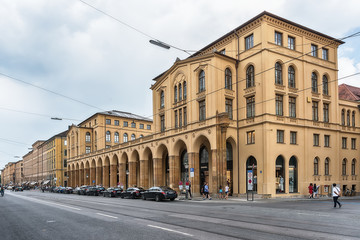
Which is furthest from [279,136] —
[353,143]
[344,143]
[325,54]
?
[353,143]

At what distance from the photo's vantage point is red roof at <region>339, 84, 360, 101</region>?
42269mm

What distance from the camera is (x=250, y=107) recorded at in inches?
1314

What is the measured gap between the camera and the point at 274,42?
106ft

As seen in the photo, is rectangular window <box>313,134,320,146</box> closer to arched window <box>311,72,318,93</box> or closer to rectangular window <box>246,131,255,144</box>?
arched window <box>311,72,318,93</box>

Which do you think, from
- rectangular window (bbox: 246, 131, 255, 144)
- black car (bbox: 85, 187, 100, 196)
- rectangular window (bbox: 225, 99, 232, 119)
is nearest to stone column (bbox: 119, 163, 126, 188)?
black car (bbox: 85, 187, 100, 196)

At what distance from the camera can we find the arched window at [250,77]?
3334 centimetres

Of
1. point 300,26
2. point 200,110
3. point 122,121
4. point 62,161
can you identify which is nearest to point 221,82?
point 200,110

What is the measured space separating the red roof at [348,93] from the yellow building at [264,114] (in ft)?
8.23

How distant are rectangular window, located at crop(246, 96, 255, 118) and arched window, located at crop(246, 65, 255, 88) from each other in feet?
4.85

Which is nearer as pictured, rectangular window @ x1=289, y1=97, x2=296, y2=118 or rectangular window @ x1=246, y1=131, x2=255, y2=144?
rectangular window @ x1=246, y1=131, x2=255, y2=144

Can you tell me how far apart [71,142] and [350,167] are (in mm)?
65458

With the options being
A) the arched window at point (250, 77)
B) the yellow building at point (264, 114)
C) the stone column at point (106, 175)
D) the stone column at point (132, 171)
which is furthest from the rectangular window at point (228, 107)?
Answer: the stone column at point (106, 175)

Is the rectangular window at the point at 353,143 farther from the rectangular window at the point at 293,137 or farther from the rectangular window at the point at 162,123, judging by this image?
the rectangular window at the point at 162,123

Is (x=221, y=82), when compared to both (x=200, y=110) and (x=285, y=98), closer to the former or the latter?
(x=200, y=110)
